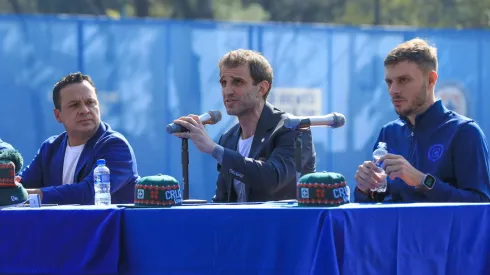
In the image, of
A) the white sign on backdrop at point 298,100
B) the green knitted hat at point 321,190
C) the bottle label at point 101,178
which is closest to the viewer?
the green knitted hat at point 321,190

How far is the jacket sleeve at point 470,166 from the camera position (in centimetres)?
439

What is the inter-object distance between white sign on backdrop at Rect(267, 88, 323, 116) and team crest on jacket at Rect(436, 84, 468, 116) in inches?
55.7

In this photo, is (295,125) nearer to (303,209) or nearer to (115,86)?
(303,209)

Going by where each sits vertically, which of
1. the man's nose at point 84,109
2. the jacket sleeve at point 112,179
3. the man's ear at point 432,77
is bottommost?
the jacket sleeve at point 112,179

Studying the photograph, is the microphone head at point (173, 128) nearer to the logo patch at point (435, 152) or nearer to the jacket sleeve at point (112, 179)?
the jacket sleeve at point (112, 179)

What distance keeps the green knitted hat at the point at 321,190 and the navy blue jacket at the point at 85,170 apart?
1.71 meters

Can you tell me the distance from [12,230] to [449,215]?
1813 millimetres

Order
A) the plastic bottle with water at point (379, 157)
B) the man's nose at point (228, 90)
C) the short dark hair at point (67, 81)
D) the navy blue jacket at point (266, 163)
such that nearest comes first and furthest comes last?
1. the plastic bottle with water at point (379, 157)
2. the navy blue jacket at point (266, 163)
3. the man's nose at point (228, 90)
4. the short dark hair at point (67, 81)

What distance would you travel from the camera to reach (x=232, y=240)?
3754mm

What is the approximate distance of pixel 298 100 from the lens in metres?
9.96

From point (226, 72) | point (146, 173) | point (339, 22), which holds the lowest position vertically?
point (146, 173)

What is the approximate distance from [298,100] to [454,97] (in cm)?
184

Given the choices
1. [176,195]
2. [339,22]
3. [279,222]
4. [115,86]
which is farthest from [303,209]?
[339,22]

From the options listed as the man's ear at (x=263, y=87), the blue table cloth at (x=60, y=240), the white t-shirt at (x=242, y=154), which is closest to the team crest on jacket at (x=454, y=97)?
the man's ear at (x=263, y=87)
